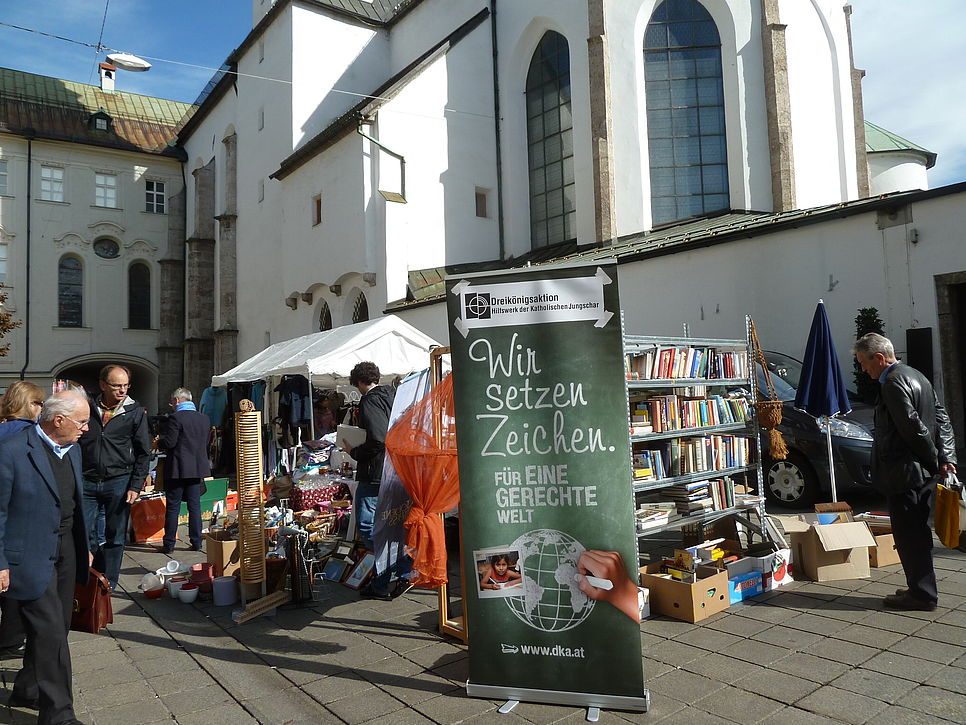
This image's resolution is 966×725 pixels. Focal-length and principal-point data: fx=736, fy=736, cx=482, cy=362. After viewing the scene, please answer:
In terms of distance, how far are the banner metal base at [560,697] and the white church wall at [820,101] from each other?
16.1 meters

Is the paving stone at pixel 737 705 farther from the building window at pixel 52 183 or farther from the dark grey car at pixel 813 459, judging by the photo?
the building window at pixel 52 183

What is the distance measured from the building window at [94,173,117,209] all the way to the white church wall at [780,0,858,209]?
27.6 m

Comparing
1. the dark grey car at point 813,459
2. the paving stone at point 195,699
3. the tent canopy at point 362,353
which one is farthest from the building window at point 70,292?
the paving stone at point 195,699

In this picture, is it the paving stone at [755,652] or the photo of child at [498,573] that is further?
the paving stone at [755,652]

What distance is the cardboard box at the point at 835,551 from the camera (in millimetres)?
5891

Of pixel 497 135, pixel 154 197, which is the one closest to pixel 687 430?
pixel 497 135

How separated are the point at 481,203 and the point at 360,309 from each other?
15.4ft

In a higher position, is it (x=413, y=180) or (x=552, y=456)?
(x=413, y=180)

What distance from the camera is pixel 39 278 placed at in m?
30.2

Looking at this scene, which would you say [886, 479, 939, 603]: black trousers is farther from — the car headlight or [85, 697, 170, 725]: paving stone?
[85, 697, 170, 725]: paving stone

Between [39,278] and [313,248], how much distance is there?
15.4 metres

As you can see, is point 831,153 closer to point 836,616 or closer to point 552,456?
point 836,616

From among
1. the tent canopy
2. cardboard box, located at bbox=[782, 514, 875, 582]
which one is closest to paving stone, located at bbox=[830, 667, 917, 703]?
cardboard box, located at bbox=[782, 514, 875, 582]

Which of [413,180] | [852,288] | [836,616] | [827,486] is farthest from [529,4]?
[836,616]
